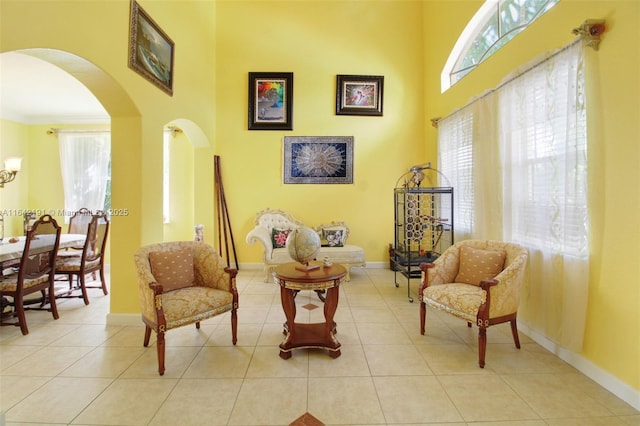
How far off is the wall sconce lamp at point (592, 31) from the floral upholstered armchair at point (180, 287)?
324cm

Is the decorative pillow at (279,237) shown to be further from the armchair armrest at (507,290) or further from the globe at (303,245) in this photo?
the armchair armrest at (507,290)

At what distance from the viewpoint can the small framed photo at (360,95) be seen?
5086mm

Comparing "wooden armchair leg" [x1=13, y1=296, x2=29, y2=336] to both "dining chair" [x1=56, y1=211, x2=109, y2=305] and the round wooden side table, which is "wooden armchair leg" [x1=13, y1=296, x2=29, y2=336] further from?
the round wooden side table

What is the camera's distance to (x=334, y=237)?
478 centimetres

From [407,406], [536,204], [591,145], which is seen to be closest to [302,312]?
[407,406]

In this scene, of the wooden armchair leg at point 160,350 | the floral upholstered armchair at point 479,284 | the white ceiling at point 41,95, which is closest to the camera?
the wooden armchair leg at point 160,350

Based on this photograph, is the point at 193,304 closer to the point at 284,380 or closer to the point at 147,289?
the point at 147,289

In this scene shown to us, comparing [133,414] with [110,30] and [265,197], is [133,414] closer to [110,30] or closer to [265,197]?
[110,30]

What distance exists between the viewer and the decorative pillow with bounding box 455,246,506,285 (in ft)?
8.36

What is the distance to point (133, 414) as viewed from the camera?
168cm

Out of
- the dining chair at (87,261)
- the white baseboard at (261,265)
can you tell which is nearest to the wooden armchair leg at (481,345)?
the white baseboard at (261,265)

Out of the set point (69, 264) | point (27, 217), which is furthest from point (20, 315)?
point (27, 217)

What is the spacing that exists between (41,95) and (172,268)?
4146 mm

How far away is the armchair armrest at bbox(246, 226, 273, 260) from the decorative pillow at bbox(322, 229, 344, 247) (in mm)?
977
